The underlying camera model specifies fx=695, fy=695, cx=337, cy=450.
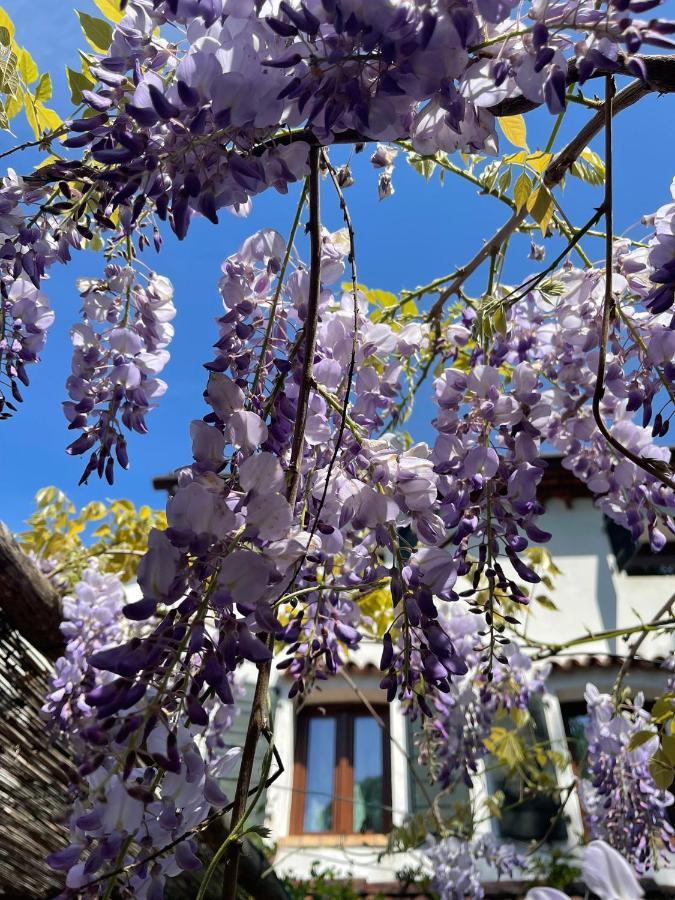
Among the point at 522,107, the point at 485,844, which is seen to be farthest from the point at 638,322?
the point at 485,844

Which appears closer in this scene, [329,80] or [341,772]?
[329,80]

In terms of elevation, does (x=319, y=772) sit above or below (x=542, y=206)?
above

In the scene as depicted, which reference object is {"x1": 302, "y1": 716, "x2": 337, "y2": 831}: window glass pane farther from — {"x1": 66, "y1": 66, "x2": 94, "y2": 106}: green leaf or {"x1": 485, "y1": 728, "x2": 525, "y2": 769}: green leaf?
{"x1": 66, "y1": 66, "x2": 94, "y2": 106}: green leaf

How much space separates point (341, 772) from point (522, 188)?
6.26 metres

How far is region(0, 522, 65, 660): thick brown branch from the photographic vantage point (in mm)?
1699

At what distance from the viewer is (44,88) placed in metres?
1.09

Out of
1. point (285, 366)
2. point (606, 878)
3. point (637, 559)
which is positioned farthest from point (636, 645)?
point (637, 559)

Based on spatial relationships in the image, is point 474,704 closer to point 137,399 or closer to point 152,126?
point 137,399

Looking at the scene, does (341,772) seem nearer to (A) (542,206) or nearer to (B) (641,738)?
(B) (641,738)

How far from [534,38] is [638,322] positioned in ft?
2.28

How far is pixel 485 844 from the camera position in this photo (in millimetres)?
4070

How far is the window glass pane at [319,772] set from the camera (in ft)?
20.3

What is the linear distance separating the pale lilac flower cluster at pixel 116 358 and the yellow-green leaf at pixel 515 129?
2.27ft

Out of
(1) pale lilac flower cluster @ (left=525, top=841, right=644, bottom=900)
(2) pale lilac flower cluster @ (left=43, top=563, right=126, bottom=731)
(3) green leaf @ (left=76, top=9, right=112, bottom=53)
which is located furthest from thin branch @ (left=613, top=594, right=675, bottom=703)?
(3) green leaf @ (left=76, top=9, right=112, bottom=53)
